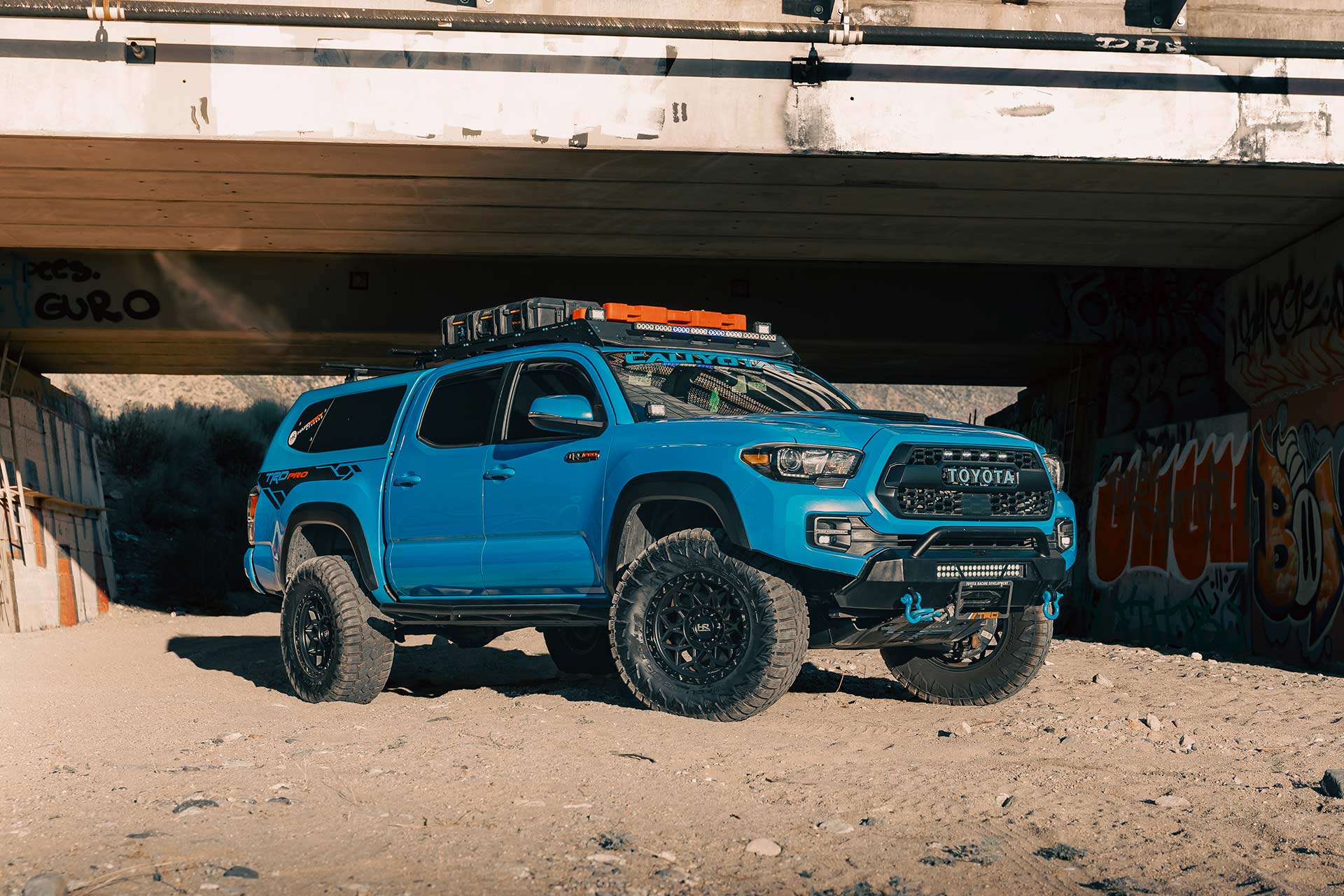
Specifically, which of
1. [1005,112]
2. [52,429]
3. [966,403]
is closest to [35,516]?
[52,429]

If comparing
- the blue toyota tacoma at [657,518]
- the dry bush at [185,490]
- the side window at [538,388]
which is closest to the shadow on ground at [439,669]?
the blue toyota tacoma at [657,518]

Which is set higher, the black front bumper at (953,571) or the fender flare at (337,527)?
the fender flare at (337,527)

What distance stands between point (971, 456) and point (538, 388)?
261 cm

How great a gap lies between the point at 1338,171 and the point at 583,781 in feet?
25.1

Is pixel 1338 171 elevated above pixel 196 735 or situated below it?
above

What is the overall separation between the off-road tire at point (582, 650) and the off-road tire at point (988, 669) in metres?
2.35

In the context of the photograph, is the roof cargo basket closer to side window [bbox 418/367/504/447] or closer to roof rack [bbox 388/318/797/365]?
roof rack [bbox 388/318/797/365]

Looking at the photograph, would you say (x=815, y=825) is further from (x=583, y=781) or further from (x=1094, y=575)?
(x=1094, y=575)

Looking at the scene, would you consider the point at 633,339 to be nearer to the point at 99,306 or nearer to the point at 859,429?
the point at 859,429

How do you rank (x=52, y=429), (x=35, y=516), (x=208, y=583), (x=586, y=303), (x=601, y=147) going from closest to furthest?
(x=586, y=303), (x=601, y=147), (x=35, y=516), (x=52, y=429), (x=208, y=583)

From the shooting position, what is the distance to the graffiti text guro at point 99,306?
14352 mm

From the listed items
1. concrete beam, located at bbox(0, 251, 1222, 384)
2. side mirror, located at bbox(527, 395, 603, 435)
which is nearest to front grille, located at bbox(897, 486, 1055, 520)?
side mirror, located at bbox(527, 395, 603, 435)

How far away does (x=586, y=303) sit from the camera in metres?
8.02

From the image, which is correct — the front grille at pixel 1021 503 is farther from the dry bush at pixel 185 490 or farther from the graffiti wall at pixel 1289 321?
the dry bush at pixel 185 490
